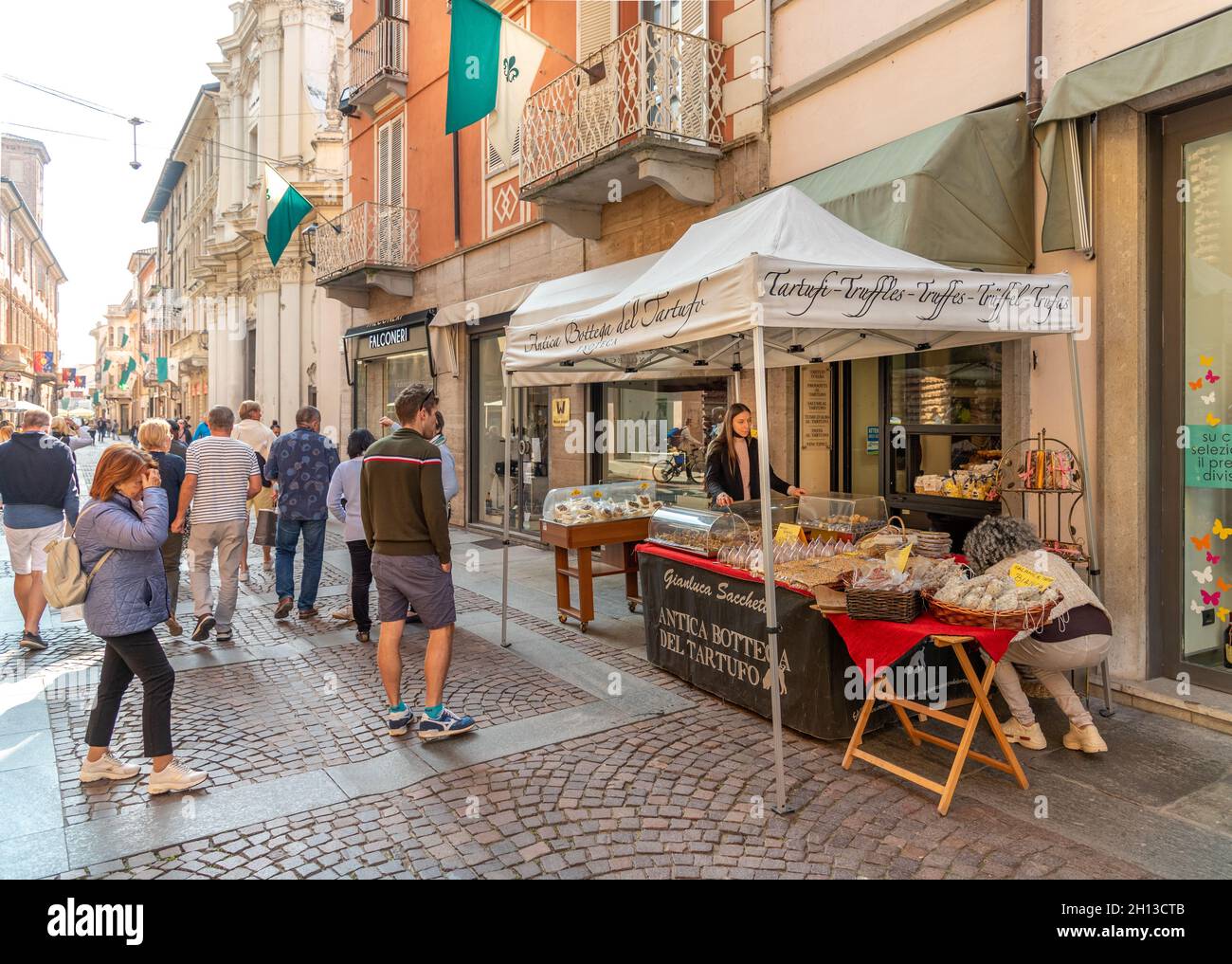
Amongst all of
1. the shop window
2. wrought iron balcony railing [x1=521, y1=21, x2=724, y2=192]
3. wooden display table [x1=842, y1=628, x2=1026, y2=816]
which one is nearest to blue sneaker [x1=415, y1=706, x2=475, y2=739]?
wooden display table [x1=842, y1=628, x2=1026, y2=816]

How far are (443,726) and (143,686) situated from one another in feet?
5.22

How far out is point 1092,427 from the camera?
219 inches

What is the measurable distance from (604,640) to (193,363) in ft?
121

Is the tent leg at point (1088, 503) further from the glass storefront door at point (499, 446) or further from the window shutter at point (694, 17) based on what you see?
the glass storefront door at point (499, 446)

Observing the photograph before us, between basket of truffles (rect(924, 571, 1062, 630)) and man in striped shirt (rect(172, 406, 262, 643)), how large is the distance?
573 cm

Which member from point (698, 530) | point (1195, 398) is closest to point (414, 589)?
point (698, 530)

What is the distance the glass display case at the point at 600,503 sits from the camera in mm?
7750

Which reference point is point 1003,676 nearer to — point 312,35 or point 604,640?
point 604,640

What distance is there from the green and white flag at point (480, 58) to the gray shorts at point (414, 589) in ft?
20.8

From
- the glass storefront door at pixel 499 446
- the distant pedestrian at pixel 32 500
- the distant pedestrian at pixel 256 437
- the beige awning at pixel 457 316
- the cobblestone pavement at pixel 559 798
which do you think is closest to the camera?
the cobblestone pavement at pixel 559 798

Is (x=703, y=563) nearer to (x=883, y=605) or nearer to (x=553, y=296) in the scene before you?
(x=883, y=605)

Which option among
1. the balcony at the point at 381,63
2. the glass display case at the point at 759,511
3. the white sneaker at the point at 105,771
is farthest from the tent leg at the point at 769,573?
the balcony at the point at 381,63

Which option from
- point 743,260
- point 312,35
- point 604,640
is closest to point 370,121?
point 312,35
